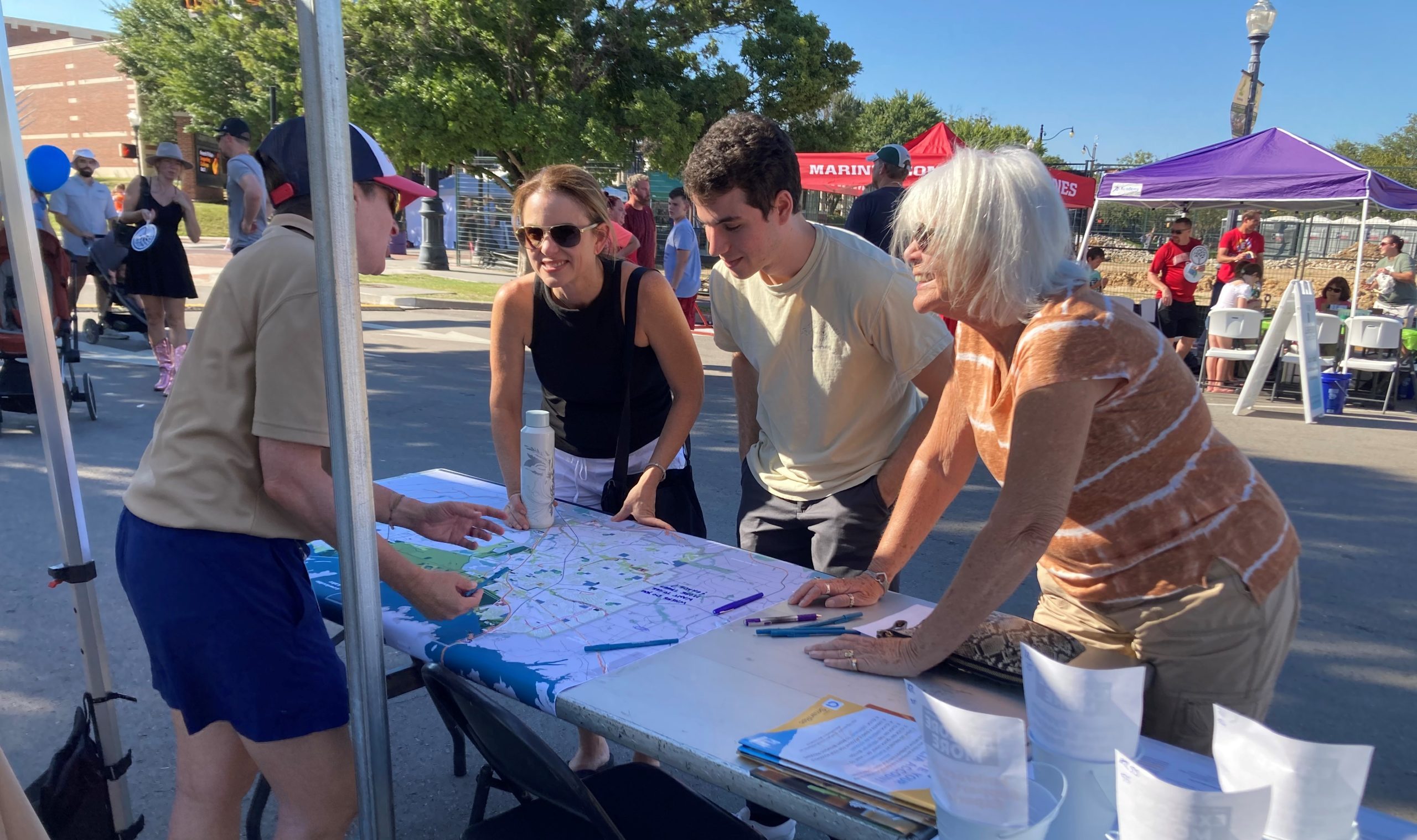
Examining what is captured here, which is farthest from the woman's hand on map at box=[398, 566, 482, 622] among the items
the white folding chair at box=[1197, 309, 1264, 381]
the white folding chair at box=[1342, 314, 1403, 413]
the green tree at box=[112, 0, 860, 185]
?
the green tree at box=[112, 0, 860, 185]

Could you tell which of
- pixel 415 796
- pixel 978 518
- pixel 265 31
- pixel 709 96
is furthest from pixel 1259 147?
pixel 265 31

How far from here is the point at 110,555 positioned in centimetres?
431

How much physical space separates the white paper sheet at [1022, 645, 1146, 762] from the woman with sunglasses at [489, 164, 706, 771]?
1.41m

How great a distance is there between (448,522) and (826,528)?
3.22ft

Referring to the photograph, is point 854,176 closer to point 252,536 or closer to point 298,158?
point 298,158

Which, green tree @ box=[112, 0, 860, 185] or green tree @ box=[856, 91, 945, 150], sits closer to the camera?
green tree @ box=[112, 0, 860, 185]

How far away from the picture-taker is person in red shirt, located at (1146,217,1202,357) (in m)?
10.4

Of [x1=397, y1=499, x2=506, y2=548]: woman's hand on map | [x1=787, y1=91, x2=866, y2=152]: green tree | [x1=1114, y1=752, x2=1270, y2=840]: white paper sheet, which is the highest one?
[x1=787, y1=91, x2=866, y2=152]: green tree

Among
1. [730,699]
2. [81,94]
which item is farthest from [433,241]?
[81,94]

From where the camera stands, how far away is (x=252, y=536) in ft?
5.42

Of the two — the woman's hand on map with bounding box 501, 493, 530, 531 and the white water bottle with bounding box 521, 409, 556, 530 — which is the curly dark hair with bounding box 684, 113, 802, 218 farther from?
the woman's hand on map with bounding box 501, 493, 530, 531

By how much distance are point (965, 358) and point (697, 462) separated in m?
4.17

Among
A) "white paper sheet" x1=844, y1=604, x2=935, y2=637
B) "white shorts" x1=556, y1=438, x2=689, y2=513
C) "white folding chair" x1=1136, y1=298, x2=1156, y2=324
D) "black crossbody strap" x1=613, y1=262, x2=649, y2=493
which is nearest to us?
"white paper sheet" x1=844, y1=604, x2=935, y2=637

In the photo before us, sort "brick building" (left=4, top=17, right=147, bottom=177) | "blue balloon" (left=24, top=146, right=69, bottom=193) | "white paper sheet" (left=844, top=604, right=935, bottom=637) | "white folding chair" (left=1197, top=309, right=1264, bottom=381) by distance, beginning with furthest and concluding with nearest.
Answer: "brick building" (left=4, top=17, right=147, bottom=177), "white folding chair" (left=1197, top=309, right=1264, bottom=381), "blue balloon" (left=24, top=146, right=69, bottom=193), "white paper sheet" (left=844, top=604, right=935, bottom=637)
